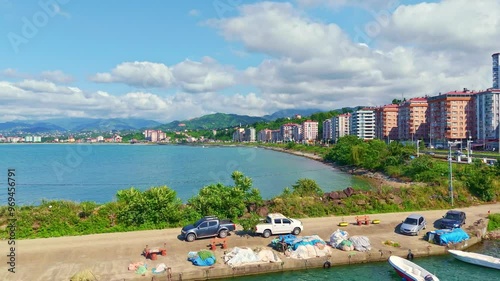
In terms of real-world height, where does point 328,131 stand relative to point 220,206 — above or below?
above

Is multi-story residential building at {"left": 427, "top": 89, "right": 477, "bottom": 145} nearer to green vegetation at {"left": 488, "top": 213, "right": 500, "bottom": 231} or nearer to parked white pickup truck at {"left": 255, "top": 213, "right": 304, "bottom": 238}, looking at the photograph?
green vegetation at {"left": 488, "top": 213, "right": 500, "bottom": 231}

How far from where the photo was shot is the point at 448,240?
19.7 metres

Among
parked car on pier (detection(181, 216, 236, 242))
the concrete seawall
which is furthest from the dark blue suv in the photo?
parked car on pier (detection(181, 216, 236, 242))

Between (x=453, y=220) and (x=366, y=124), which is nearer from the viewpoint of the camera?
(x=453, y=220)

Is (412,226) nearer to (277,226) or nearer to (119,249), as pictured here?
(277,226)

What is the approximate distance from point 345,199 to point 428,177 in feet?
85.5

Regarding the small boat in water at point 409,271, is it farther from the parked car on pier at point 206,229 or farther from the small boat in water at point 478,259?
the parked car on pier at point 206,229

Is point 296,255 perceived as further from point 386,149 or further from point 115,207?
point 386,149

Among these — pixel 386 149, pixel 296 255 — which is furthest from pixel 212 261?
pixel 386 149

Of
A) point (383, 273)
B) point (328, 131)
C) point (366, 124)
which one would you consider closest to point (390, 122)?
point (366, 124)

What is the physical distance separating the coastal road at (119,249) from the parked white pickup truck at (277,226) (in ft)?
1.52

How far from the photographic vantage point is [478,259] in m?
17.6

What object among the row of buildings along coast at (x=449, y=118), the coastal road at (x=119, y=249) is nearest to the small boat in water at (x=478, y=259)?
the coastal road at (x=119, y=249)

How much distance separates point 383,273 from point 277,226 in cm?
597
